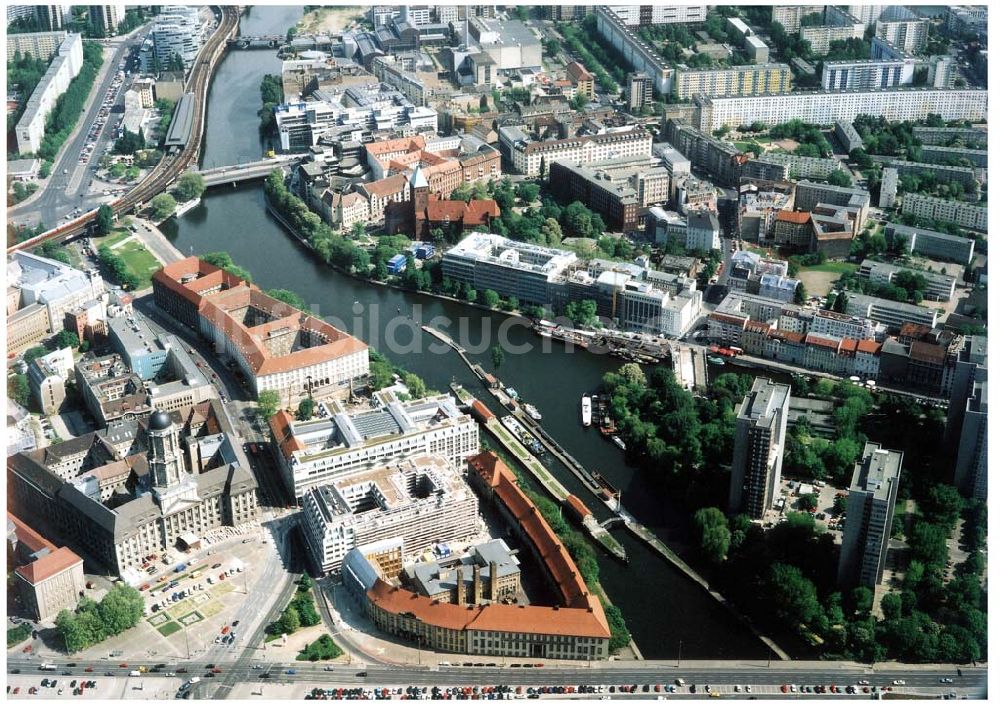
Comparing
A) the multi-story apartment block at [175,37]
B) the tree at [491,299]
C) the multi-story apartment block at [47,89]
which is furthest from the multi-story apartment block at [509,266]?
the multi-story apartment block at [175,37]

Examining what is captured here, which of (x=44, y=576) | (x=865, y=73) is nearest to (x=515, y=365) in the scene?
A: (x=44, y=576)

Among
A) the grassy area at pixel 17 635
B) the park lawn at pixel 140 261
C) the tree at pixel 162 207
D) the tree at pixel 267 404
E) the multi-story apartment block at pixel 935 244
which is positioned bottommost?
the grassy area at pixel 17 635

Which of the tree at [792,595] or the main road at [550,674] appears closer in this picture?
the main road at [550,674]

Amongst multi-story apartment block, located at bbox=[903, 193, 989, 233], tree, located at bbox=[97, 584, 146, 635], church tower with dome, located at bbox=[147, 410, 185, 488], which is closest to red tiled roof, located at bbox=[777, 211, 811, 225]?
multi-story apartment block, located at bbox=[903, 193, 989, 233]

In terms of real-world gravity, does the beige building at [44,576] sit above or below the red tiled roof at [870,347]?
below

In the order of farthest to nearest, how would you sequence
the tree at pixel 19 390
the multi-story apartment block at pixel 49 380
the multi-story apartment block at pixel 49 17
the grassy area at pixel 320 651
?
the multi-story apartment block at pixel 49 17 → the tree at pixel 19 390 → the multi-story apartment block at pixel 49 380 → the grassy area at pixel 320 651

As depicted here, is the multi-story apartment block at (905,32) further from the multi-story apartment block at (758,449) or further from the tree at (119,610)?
the tree at (119,610)

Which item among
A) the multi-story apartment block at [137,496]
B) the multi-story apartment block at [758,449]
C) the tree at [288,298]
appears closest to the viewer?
the multi-story apartment block at [137,496]
